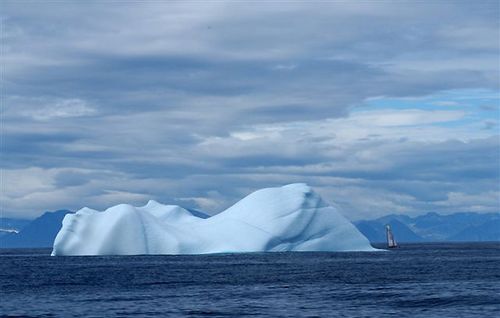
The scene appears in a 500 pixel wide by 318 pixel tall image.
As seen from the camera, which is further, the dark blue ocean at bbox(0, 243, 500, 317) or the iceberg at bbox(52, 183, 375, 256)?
the iceberg at bbox(52, 183, 375, 256)

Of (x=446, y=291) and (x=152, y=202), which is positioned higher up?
(x=152, y=202)

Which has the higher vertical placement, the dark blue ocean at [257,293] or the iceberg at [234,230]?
the iceberg at [234,230]

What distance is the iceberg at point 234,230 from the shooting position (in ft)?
345

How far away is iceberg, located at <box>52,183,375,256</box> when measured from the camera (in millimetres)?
105250

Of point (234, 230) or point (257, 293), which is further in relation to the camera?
point (234, 230)

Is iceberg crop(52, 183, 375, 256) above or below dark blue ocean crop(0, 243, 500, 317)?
above

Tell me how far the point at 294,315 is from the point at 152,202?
271 feet

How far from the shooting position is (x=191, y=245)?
110188mm

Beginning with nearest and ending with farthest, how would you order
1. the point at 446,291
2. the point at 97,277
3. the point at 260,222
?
the point at 446,291
the point at 97,277
the point at 260,222

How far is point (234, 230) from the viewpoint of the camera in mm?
107812

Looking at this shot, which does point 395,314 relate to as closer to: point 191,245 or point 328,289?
point 328,289

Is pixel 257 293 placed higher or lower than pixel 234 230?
lower

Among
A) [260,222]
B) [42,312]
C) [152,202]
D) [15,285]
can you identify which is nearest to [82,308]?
[42,312]

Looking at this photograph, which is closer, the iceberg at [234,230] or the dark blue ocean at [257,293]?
the dark blue ocean at [257,293]
